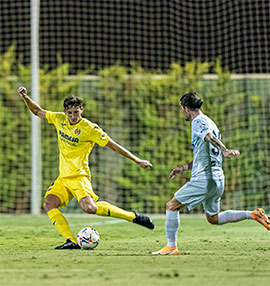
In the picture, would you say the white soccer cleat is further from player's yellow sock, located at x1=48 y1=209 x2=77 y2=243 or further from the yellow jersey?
the yellow jersey

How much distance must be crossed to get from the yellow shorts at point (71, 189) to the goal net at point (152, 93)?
6.35m

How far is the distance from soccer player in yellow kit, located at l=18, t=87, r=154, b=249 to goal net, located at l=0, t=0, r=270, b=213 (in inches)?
249

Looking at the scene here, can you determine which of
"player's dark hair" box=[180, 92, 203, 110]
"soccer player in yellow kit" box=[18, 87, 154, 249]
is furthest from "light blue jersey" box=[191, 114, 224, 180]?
"soccer player in yellow kit" box=[18, 87, 154, 249]

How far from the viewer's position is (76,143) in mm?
7250

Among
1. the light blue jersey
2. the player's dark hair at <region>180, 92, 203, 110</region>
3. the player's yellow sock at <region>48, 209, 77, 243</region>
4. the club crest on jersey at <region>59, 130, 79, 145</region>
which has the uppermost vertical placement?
→ the player's dark hair at <region>180, 92, 203, 110</region>

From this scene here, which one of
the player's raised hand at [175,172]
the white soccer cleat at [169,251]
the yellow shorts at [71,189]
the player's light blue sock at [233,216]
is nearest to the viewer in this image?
the white soccer cleat at [169,251]

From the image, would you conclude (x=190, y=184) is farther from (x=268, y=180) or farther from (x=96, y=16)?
(x=96, y=16)

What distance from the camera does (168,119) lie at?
13664 mm

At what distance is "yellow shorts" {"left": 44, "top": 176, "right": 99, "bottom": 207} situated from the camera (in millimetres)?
7137

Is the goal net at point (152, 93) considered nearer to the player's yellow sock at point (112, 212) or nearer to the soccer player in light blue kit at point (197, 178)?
the player's yellow sock at point (112, 212)

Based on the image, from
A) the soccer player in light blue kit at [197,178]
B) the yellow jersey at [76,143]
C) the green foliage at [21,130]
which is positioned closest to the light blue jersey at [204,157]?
the soccer player in light blue kit at [197,178]

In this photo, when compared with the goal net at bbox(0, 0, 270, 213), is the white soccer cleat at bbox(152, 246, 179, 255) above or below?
below

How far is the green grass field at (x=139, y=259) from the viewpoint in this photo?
4504mm

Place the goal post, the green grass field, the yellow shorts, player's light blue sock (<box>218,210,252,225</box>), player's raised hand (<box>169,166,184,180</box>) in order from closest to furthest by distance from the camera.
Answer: the green grass field, player's light blue sock (<box>218,210,252,225</box>), player's raised hand (<box>169,166,184,180</box>), the yellow shorts, the goal post
